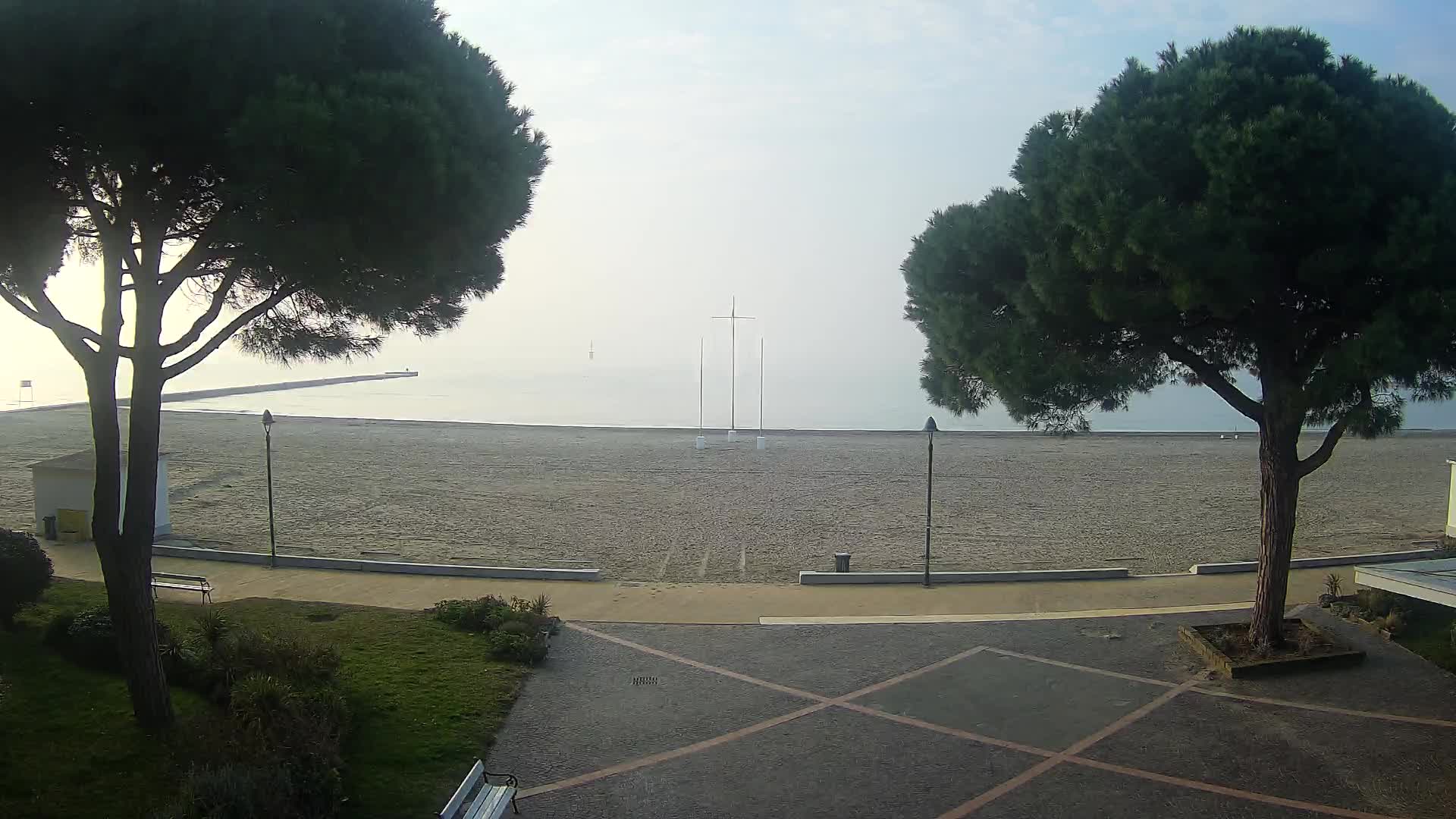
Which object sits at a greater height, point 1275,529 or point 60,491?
point 1275,529

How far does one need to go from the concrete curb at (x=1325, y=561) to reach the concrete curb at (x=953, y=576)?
5.54 feet

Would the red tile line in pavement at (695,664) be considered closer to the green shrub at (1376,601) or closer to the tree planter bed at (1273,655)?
the tree planter bed at (1273,655)

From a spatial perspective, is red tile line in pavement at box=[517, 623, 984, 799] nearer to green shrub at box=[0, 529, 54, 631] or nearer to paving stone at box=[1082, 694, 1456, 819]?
paving stone at box=[1082, 694, 1456, 819]

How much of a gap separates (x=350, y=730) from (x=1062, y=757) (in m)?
6.85

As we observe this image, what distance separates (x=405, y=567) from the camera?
17047mm

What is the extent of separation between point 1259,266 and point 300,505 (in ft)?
77.8

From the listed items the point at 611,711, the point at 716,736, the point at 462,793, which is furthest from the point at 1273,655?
the point at 462,793

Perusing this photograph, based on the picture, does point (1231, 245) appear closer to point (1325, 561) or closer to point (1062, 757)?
point (1062, 757)

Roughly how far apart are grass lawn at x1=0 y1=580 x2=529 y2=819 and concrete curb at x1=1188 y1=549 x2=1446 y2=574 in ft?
42.8

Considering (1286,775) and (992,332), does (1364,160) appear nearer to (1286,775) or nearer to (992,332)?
(992,332)

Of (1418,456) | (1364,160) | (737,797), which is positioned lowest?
(737,797)

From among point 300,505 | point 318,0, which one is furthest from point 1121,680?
point 300,505

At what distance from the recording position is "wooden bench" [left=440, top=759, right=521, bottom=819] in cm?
677

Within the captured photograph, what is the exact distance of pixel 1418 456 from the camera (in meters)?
40.3
